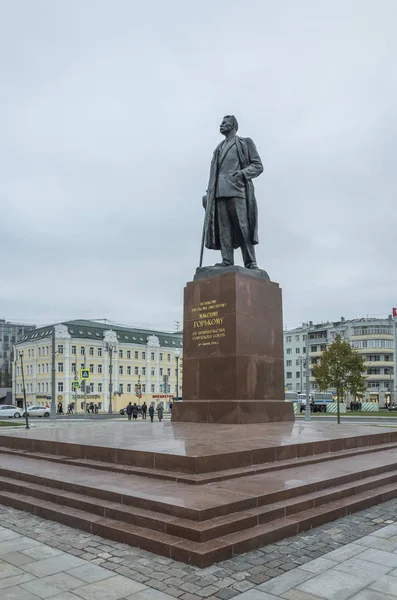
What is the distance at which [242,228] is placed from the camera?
12.9m

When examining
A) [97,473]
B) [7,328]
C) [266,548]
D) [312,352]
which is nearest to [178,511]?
[266,548]

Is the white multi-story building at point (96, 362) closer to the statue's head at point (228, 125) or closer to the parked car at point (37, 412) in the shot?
the parked car at point (37, 412)

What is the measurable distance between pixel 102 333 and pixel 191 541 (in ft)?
219

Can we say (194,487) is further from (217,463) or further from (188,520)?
(188,520)

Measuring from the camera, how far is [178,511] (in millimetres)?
5309

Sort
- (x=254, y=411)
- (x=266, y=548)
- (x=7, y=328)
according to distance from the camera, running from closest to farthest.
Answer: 1. (x=266, y=548)
2. (x=254, y=411)
3. (x=7, y=328)

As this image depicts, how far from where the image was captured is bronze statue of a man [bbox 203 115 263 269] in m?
12.9

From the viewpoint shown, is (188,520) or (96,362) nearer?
(188,520)

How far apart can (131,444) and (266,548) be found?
3.45m

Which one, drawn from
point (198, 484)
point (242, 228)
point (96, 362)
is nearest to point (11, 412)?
point (96, 362)

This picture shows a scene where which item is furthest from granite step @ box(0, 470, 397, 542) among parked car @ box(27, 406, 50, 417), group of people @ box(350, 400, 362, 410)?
group of people @ box(350, 400, 362, 410)

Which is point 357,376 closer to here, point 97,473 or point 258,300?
point 258,300

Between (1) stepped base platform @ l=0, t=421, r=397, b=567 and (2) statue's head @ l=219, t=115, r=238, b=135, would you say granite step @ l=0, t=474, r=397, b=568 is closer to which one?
(1) stepped base platform @ l=0, t=421, r=397, b=567

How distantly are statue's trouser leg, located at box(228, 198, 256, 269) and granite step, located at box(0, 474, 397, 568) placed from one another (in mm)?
7007
